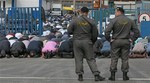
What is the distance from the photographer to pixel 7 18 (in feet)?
87.0

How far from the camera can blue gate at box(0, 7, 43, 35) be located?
85.8 feet

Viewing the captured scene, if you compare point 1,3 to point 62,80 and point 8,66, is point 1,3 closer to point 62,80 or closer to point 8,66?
point 8,66

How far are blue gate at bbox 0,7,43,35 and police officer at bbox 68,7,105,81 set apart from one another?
553 inches

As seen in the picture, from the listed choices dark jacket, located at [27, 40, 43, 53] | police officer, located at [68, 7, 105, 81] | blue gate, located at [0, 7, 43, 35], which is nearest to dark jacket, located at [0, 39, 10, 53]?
dark jacket, located at [27, 40, 43, 53]

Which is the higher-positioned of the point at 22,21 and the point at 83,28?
the point at 83,28

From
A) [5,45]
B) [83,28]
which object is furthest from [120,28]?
[5,45]

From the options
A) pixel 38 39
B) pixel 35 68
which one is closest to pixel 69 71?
pixel 35 68

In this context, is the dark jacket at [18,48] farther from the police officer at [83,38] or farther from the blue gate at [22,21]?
the police officer at [83,38]

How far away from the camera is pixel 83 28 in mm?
11906

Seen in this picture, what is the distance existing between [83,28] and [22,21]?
15079 millimetres

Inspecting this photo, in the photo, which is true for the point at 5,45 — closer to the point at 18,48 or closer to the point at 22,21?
the point at 18,48

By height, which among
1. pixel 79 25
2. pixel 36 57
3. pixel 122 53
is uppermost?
pixel 79 25

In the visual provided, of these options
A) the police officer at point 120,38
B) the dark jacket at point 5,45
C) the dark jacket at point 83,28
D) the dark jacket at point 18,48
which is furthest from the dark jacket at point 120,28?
the dark jacket at point 5,45

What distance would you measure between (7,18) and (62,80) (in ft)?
49.2
